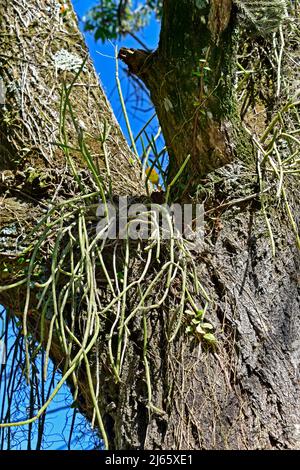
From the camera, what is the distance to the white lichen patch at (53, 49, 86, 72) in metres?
2.11

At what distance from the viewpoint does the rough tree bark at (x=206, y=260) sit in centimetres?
155

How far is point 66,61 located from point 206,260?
29.1 inches

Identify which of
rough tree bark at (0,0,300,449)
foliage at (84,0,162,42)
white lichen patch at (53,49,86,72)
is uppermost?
foliage at (84,0,162,42)

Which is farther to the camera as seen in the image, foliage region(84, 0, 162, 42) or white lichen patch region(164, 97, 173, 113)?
foliage region(84, 0, 162, 42)

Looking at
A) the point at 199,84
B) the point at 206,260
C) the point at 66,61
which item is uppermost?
the point at 66,61

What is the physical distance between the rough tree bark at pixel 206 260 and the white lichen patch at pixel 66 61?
4 cm

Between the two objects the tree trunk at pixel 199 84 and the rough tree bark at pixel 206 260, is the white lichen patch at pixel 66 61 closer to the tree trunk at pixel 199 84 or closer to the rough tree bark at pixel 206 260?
the rough tree bark at pixel 206 260

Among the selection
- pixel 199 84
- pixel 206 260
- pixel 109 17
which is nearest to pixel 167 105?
pixel 199 84

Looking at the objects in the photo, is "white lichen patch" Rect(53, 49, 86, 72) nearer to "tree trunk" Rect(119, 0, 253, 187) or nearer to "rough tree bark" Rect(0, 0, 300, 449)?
"rough tree bark" Rect(0, 0, 300, 449)

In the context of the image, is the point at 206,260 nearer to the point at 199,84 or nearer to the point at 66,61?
the point at 199,84

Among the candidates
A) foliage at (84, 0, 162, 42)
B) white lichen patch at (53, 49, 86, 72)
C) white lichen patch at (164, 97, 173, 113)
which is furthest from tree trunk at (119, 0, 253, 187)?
foliage at (84, 0, 162, 42)

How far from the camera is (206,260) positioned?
5.57 ft

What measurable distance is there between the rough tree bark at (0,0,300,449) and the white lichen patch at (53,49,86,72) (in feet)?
0.14

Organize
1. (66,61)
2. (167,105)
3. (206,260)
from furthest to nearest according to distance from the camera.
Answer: (66,61)
(167,105)
(206,260)
